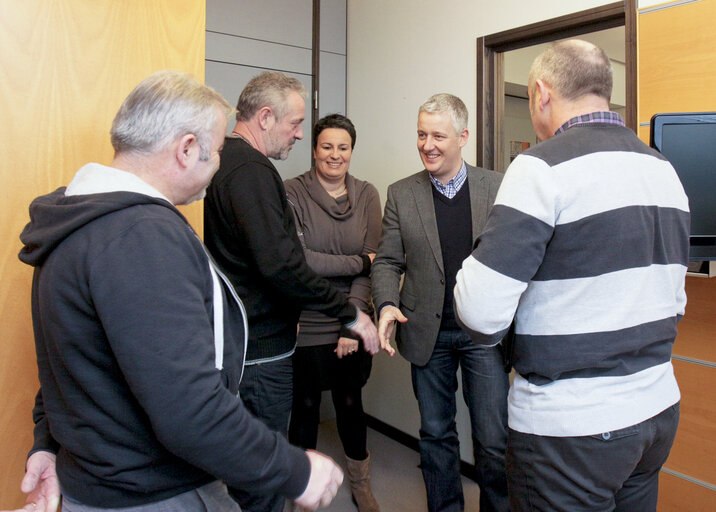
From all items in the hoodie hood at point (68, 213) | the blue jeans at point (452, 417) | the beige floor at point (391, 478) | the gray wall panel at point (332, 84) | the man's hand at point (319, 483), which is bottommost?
the beige floor at point (391, 478)

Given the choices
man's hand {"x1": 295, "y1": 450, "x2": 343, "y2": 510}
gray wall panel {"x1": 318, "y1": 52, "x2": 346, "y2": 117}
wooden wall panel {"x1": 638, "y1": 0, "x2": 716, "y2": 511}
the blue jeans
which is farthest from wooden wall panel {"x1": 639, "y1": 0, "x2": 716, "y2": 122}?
gray wall panel {"x1": 318, "y1": 52, "x2": 346, "y2": 117}

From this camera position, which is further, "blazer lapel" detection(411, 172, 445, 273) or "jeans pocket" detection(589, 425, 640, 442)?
"blazer lapel" detection(411, 172, 445, 273)

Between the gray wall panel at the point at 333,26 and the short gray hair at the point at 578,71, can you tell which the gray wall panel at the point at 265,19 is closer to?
the gray wall panel at the point at 333,26

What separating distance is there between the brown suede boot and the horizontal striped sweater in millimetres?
1578

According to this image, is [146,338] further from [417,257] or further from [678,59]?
[678,59]

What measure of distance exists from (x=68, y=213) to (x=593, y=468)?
1.12 m

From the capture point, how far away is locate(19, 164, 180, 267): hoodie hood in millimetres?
883

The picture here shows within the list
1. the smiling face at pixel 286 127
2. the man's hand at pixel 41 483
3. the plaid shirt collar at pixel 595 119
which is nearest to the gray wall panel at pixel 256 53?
the smiling face at pixel 286 127

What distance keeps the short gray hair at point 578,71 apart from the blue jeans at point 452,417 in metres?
1.12

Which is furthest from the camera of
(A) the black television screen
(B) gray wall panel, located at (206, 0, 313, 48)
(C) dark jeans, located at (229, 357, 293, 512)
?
(B) gray wall panel, located at (206, 0, 313, 48)

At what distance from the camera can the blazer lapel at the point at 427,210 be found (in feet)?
7.30

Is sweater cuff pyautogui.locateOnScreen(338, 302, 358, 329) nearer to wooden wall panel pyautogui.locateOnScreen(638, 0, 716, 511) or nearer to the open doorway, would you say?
wooden wall panel pyautogui.locateOnScreen(638, 0, 716, 511)

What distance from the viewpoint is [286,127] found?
75.0 inches

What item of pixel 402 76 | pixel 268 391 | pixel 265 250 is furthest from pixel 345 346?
pixel 402 76
